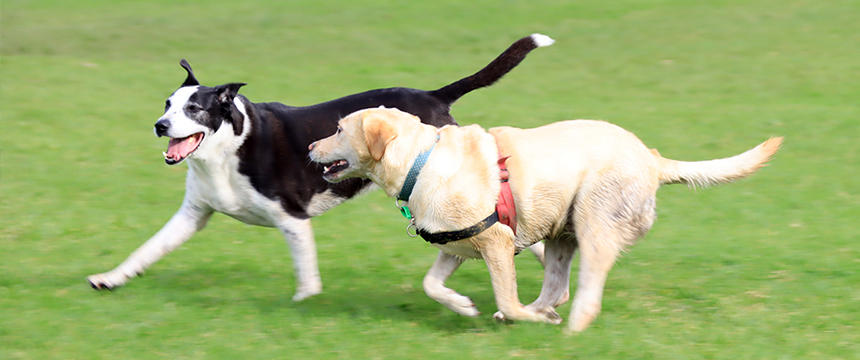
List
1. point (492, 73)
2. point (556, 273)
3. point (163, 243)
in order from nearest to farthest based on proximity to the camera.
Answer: point (556, 273) → point (163, 243) → point (492, 73)

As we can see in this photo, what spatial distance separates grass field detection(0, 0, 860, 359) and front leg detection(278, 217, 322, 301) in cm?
17

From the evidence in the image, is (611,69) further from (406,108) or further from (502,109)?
(406,108)

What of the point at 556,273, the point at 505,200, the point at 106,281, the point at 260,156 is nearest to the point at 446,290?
the point at 505,200

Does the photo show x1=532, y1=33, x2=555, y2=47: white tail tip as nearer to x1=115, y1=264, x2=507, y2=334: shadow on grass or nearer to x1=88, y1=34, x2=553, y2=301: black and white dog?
x1=88, y1=34, x2=553, y2=301: black and white dog

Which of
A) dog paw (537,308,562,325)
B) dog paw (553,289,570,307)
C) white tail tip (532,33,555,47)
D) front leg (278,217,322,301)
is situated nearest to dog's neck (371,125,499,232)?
dog paw (537,308,562,325)

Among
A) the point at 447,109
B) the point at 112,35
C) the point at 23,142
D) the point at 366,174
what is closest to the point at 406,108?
the point at 447,109

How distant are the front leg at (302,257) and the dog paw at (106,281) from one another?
130 cm

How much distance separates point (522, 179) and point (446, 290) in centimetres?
89

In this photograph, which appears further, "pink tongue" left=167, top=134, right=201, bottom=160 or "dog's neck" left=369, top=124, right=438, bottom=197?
"pink tongue" left=167, top=134, right=201, bottom=160

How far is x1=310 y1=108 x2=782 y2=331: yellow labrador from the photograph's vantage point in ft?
20.0

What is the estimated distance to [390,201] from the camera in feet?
37.7

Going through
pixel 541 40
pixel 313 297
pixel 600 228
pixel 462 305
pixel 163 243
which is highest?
pixel 541 40

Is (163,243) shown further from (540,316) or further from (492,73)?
(540,316)

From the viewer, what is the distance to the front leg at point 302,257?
740 centimetres
